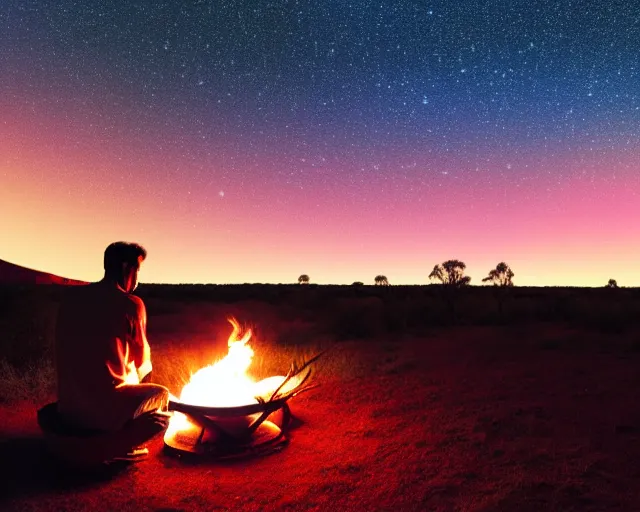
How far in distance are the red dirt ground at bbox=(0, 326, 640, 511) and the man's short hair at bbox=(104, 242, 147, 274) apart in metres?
1.94

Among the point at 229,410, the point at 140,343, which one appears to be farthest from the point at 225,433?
the point at 140,343

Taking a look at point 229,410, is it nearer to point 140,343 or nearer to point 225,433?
point 225,433

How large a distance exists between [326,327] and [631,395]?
468 inches

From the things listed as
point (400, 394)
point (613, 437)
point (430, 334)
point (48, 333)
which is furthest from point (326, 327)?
point (613, 437)

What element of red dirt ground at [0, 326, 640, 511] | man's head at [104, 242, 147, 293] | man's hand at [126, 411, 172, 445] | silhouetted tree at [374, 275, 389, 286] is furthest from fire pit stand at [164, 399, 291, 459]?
silhouetted tree at [374, 275, 389, 286]

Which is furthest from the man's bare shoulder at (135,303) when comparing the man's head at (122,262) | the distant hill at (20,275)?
the distant hill at (20,275)

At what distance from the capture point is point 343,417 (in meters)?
6.50

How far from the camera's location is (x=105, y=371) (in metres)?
4.14

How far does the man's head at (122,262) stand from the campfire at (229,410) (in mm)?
1393

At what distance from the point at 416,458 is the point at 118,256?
3416mm

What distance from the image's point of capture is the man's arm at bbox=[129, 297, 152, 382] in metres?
4.32

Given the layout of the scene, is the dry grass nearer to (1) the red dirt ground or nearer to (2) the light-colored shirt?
(1) the red dirt ground

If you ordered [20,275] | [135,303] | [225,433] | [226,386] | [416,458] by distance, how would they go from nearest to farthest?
[135,303], [416,458], [225,433], [226,386], [20,275]

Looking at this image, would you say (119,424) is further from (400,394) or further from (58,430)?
(400,394)
